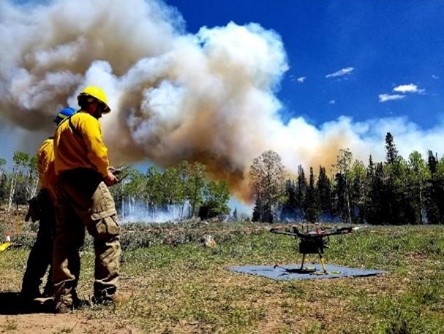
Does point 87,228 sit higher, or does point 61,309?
point 87,228

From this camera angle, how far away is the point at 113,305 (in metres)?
5.92

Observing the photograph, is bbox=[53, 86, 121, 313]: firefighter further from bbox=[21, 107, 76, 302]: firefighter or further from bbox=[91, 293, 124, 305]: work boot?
bbox=[21, 107, 76, 302]: firefighter

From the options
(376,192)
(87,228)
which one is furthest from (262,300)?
(376,192)

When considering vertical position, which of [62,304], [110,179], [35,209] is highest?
[110,179]

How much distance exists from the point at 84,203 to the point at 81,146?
0.68m

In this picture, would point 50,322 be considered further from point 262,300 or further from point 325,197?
point 325,197

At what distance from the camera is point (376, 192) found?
271 feet

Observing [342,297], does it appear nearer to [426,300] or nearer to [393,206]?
[426,300]

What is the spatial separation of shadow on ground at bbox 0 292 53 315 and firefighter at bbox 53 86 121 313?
36 centimetres

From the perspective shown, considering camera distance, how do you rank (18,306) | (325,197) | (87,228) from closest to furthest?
(87,228)
(18,306)
(325,197)

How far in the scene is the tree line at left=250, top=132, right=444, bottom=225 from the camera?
77.1 m

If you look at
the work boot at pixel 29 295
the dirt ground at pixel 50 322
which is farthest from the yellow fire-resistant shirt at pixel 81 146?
the work boot at pixel 29 295

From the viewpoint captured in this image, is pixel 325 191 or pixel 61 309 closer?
pixel 61 309

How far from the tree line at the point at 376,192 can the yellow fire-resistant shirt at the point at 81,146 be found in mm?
59138
